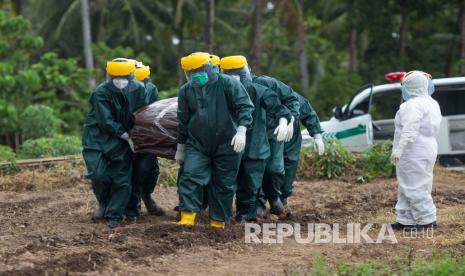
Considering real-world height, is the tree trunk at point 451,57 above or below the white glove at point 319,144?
above

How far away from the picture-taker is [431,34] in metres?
37.5

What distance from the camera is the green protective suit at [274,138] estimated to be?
1003 cm

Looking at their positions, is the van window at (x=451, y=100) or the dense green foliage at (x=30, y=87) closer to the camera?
the van window at (x=451, y=100)

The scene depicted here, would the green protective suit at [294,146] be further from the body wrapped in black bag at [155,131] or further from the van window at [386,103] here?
the van window at [386,103]

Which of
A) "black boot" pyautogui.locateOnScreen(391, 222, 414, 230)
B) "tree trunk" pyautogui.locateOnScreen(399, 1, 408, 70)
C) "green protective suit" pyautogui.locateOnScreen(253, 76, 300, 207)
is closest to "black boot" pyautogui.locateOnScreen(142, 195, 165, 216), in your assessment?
"green protective suit" pyautogui.locateOnScreen(253, 76, 300, 207)

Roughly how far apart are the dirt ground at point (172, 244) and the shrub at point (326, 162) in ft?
7.92

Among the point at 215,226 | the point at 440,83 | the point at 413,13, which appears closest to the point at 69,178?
the point at 215,226

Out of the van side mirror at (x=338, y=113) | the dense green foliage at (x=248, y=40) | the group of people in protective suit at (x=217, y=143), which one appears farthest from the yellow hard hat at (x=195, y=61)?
the dense green foliage at (x=248, y=40)

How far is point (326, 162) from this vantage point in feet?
46.7

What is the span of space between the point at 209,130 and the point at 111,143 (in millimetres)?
1170

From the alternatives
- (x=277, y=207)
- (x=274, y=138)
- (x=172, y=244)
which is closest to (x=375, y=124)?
(x=277, y=207)

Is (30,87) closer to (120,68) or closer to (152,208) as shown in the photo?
(152,208)

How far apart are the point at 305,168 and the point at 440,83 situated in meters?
3.03

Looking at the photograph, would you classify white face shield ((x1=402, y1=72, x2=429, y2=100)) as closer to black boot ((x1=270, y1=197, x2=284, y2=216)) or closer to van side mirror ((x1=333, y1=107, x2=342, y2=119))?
black boot ((x1=270, y1=197, x2=284, y2=216))
